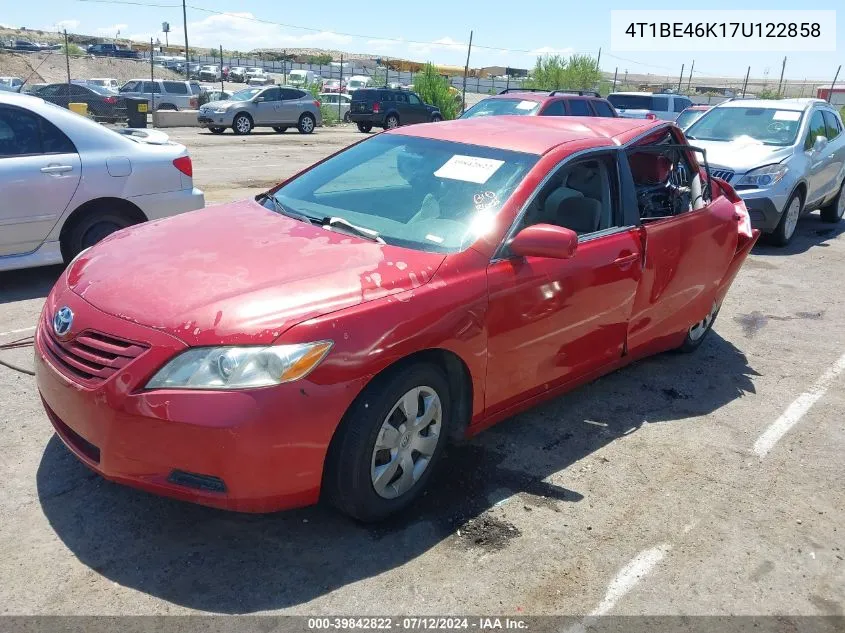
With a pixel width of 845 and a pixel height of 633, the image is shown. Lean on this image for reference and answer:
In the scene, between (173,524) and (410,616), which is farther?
(173,524)

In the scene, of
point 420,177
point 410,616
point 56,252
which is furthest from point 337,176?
point 56,252

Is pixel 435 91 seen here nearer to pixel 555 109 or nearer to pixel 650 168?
pixel 555 109

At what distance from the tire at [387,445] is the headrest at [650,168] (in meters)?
2.35

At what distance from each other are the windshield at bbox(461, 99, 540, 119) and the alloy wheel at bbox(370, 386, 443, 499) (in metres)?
11.3

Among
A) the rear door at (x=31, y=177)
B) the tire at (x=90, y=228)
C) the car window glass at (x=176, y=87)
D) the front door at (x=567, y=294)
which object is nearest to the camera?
the front door at (x=567, y=294)

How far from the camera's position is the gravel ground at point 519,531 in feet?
9.29

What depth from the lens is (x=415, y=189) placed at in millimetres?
3949

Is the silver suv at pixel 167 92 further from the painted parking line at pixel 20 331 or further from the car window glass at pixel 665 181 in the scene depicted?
the car window glass at pixel 665 181

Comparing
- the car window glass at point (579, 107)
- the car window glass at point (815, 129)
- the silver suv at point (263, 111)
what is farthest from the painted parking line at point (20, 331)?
the silver suv at point (263, 111)

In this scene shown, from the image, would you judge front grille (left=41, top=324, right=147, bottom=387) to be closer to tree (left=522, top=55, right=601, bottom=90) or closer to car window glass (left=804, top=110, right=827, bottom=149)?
car window glass (left=804, top=110, right=827, bottom=149)

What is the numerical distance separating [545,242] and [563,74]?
35608 mm

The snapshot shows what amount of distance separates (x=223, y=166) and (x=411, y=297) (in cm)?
1237

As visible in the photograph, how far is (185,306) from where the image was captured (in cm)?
290

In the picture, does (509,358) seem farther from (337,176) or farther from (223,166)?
(223,166)
